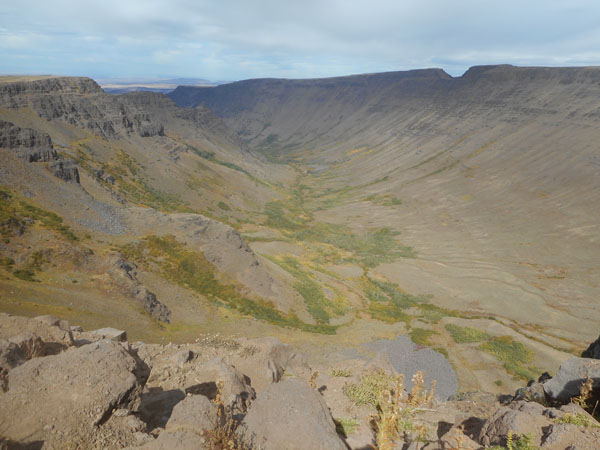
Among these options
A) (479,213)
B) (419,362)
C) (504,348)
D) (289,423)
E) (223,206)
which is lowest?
(504,348)

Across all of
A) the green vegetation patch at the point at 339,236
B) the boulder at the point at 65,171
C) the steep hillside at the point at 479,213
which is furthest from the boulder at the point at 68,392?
the green vegetation patch at the point at 339,236

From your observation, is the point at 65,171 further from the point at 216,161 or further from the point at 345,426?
the point at 216,161

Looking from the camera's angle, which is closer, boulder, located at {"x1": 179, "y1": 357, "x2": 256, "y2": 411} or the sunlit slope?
boulder, located at {"x1": 179, "y1": 357, "x2": 256, "y2": 411}

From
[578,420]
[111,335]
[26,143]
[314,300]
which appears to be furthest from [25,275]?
[578,420]

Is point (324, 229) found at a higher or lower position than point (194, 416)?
lower

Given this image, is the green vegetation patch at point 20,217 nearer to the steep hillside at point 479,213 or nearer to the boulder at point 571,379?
the steep hillside at point 479,213

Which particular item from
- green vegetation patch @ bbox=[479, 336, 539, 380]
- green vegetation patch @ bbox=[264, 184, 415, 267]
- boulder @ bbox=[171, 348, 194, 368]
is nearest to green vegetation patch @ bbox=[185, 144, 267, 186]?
green vegetation patch @ bbox=[264, 184, 415, 267]

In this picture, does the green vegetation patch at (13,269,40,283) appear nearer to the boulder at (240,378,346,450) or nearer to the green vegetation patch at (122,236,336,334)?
the green vegetation patch at (122,236,336,334)
